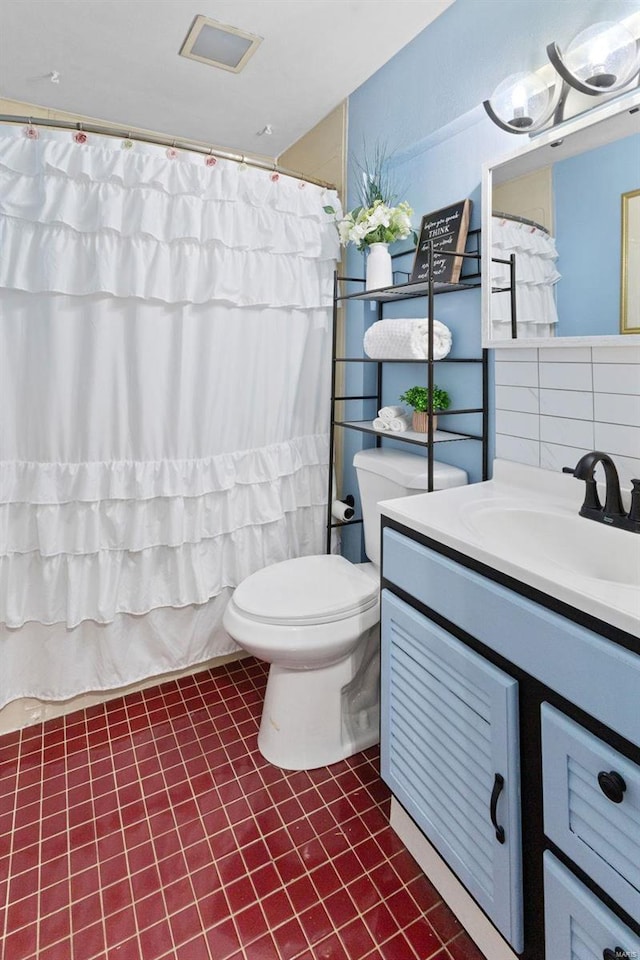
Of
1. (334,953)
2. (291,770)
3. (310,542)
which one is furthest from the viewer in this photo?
(310,542)

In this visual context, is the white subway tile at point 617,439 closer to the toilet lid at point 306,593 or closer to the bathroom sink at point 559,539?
the bathroom sink at point 559,539

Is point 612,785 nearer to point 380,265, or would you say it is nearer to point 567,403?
point 567,403

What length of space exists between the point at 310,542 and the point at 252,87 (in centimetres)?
180

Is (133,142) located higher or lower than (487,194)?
higher

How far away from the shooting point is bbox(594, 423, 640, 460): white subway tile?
1178 mm

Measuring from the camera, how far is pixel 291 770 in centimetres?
158

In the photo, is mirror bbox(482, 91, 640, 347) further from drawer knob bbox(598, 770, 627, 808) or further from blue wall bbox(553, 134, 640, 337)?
drawer knob bbox(598, 770, 627, 808)

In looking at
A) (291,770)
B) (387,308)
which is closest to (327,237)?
(387,308)

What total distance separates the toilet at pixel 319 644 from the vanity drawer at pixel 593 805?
0.73 m

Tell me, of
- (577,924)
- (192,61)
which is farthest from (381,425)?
(192,61)

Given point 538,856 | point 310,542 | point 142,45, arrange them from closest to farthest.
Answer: point 538,856 < point 142,45 < point 310,542

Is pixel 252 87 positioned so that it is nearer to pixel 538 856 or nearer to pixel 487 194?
pixel 487 194

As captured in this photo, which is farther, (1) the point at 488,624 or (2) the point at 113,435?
(2) the point at 113,435

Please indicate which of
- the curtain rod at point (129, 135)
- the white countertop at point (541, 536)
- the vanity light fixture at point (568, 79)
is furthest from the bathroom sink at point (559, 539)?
the curtain rod at point (129, 135)
